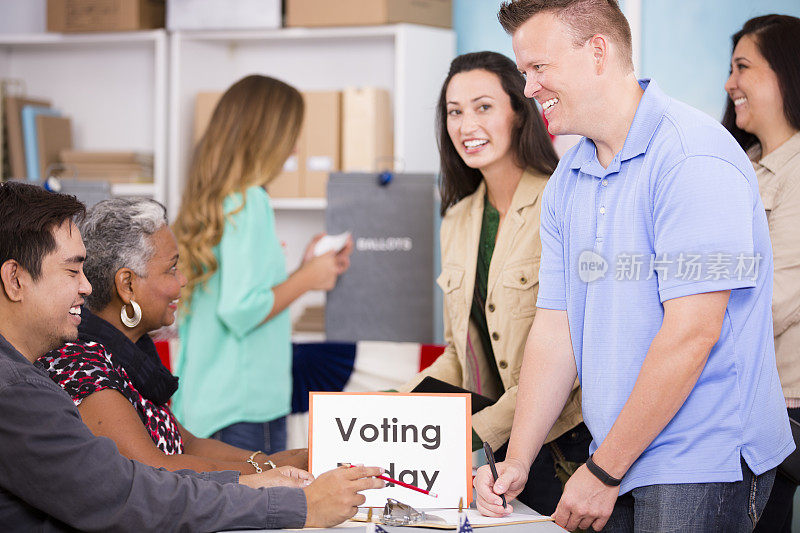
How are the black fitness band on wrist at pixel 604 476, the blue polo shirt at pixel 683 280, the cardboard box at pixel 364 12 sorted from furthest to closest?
1. the cardboard box at pixel 364 12
2. the black fitness band on wrist at pixel 604 476
3. the blue polo shirt at pixel 683 280

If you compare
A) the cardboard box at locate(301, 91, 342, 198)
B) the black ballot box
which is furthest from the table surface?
the cardboard box at locate(301, 91, 342, 198)

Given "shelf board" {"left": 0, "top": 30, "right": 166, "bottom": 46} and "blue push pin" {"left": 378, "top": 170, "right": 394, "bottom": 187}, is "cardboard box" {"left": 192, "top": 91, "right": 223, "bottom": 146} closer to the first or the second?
"shelf board" {"left": 0, "top": 30, "right": 166, "bottom": 46}

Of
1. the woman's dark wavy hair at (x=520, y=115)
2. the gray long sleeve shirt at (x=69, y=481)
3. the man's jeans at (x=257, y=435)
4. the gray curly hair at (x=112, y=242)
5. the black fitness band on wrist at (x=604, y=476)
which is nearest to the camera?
the gray long sleeve shirt at (x=69, y=481)

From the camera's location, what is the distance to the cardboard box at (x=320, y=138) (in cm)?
364

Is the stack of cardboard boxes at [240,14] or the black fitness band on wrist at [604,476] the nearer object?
the black fitness band on wrist at [604,476]

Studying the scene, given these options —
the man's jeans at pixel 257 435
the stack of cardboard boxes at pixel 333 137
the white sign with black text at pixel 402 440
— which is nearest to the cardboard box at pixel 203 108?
the stack of cardboard boxes at pixel 333 137

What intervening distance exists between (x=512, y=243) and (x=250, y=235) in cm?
94

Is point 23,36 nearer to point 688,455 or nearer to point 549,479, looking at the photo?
point 549,479

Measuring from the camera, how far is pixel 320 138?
3.66 metres

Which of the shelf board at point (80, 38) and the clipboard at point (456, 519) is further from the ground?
the shelf board at point (80, 38)

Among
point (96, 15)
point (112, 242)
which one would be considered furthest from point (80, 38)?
point (112, 242)

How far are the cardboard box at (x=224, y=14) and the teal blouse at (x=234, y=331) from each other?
1.29 m

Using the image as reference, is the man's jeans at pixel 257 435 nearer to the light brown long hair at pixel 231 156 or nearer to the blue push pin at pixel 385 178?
the light brown long hair at pixel 231 156

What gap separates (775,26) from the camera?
2186 millimetres
